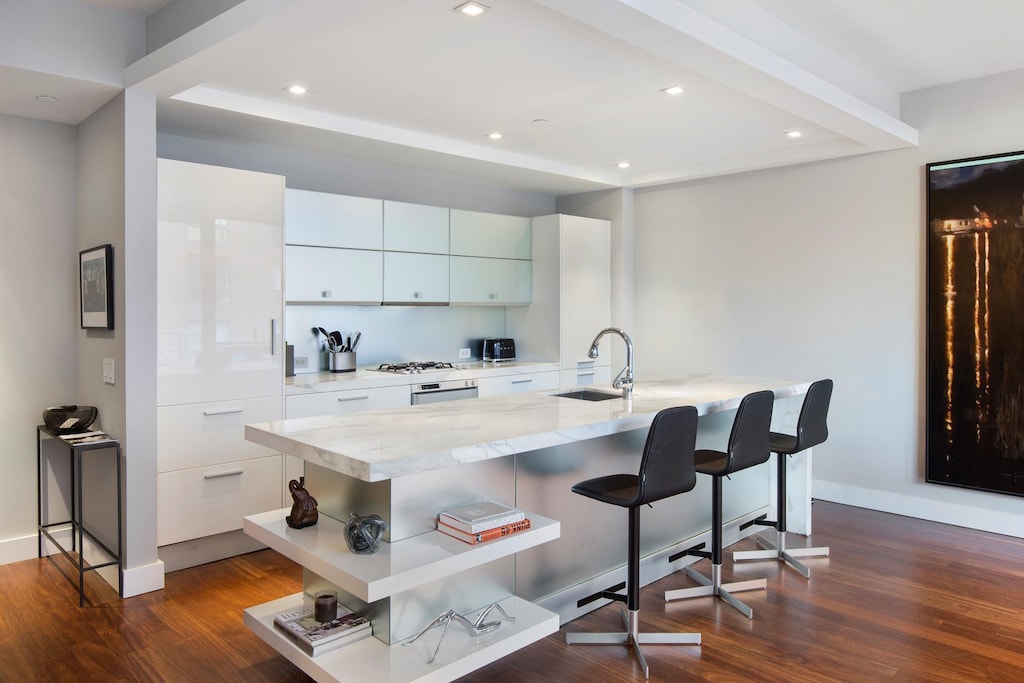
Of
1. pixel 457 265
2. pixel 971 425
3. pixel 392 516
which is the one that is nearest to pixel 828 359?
pixel 971 425

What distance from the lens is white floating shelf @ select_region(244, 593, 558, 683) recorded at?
6.98 ft

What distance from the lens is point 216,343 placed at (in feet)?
12.5

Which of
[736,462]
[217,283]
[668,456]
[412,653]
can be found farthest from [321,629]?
[217,283]

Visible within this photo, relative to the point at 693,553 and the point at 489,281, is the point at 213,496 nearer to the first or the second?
the point at 693,553

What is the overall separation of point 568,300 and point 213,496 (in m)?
3.21

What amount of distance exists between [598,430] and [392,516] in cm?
91

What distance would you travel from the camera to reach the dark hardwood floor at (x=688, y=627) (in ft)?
8.75

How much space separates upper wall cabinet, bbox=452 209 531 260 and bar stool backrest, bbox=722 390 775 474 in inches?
115

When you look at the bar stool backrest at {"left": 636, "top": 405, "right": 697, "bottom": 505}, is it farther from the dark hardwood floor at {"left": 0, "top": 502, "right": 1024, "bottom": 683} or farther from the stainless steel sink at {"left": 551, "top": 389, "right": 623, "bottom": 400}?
the stainless steel sink at {"left": 551, "top": 389, "right": 623, "bottom": 400}

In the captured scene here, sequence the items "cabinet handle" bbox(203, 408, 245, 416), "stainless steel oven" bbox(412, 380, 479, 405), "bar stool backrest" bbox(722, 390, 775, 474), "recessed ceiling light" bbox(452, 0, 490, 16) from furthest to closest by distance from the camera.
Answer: "stainless steel oven" bbox(412, 380, 479, 405)
"cabinet handle" bbox(203, 408, 245, 416)
"bar stool backrest" bbox(722, 390, 775, 474)
"recessed ceiling light" bbox(452, 0, 490, 16)

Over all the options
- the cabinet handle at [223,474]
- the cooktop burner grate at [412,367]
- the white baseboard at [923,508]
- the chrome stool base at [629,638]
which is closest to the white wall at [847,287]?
the white baseboard at [923,508]

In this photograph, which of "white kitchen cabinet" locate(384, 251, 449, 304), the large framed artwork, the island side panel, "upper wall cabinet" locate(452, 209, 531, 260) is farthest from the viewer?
"upper wall cabinet" locate(452, 209, 531, 260)

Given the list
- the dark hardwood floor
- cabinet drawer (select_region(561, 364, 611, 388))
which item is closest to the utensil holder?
the dark hardwood floor

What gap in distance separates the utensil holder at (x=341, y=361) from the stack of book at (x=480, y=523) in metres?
2.60
